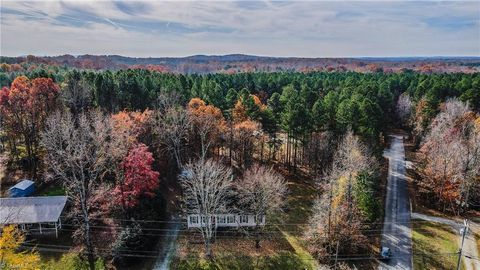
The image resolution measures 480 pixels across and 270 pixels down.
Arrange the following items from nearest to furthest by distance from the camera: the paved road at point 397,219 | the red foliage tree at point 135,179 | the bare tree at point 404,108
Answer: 1. the paved road at point 397,219
2. the red foliage tree at point 135,179
3. the bare tree at point 404,108

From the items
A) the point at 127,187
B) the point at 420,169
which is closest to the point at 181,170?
the point at 127,187

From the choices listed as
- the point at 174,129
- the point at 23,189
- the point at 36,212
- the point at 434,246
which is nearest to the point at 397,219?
the point at 434,246

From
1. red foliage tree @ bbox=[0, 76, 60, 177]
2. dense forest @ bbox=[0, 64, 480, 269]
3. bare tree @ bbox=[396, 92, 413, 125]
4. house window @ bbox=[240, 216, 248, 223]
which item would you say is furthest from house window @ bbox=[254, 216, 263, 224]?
bare tree @ bbox=[396, 92, 413, 125]

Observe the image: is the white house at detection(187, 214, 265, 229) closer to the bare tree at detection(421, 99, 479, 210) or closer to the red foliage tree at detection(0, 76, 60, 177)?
the red foliage tree at detection(0, 76, 60, 177)

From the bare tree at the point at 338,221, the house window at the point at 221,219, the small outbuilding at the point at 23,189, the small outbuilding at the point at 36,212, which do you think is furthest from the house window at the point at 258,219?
the small outbuilding at the point at 23,189

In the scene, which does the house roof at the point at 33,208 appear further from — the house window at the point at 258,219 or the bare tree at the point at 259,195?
the house window at the point at 258,219

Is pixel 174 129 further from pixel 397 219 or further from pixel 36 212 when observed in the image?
pixel 397 219
